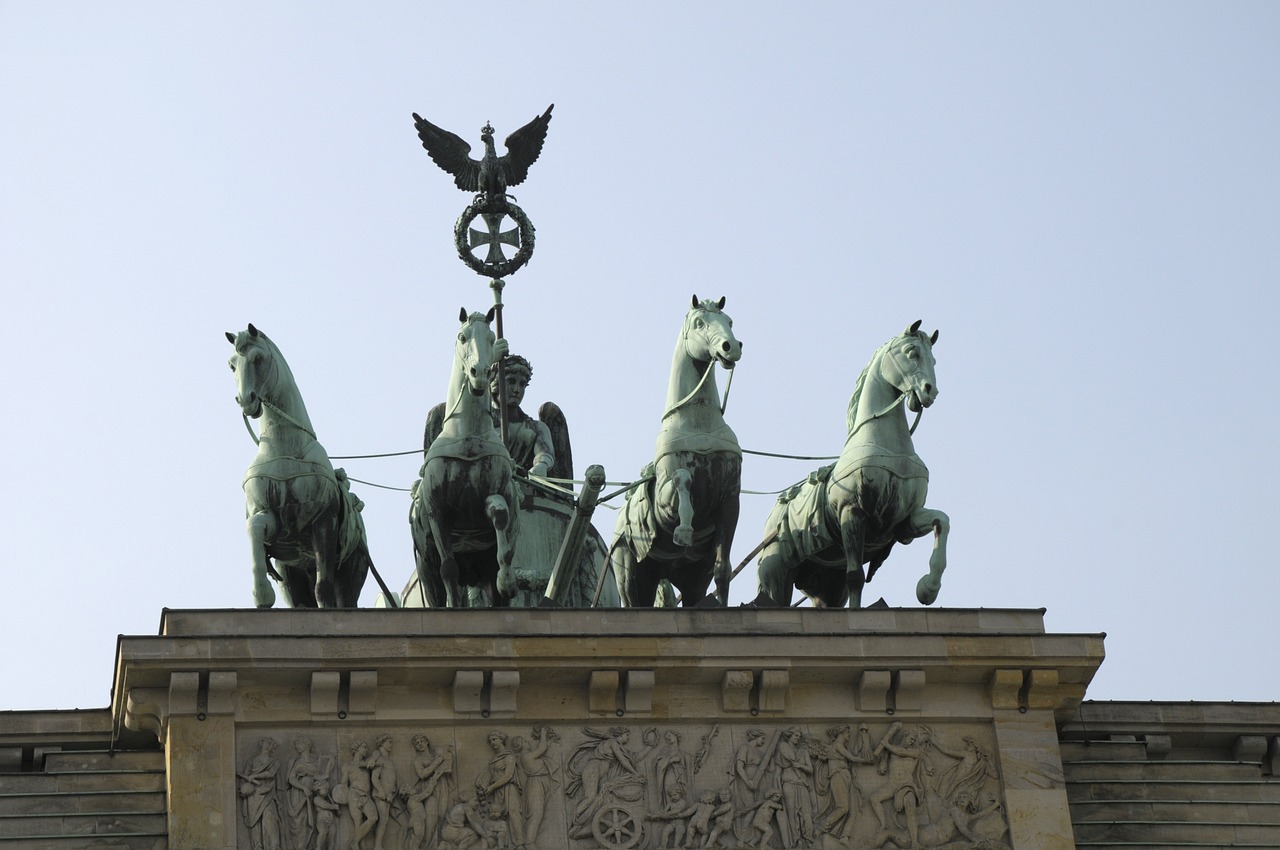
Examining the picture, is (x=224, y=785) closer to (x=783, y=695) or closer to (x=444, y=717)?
(x=444, y=717)

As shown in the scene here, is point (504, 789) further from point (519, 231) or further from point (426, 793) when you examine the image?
point (519, 231)

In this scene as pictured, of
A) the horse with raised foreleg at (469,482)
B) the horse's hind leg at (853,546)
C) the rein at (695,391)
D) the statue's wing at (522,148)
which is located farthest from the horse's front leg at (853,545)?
the statue's wing at (522,148)

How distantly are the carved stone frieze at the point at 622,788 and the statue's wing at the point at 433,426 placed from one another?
519 cm

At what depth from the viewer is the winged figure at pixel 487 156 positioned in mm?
34594

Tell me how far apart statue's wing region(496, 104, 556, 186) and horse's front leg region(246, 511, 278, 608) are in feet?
22.4

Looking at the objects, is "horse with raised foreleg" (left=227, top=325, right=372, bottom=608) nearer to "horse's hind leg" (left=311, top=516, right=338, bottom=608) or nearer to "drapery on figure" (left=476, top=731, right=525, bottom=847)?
"horse's hind leg" (left=311, top=516, right=338, bottom=608)

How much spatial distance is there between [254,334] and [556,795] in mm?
4854

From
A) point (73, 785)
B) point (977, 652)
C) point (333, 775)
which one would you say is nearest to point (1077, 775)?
point (977, 652)

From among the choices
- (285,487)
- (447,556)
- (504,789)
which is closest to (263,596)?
(285,487)

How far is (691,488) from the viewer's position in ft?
97.5

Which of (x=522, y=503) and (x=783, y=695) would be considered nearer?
(x=783, y=695)

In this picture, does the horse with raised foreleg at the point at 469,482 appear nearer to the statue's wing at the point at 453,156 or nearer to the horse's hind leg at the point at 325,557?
the horse's hind leg at the point at 325,557

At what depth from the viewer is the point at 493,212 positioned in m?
34.9

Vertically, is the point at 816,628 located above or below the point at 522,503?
below
